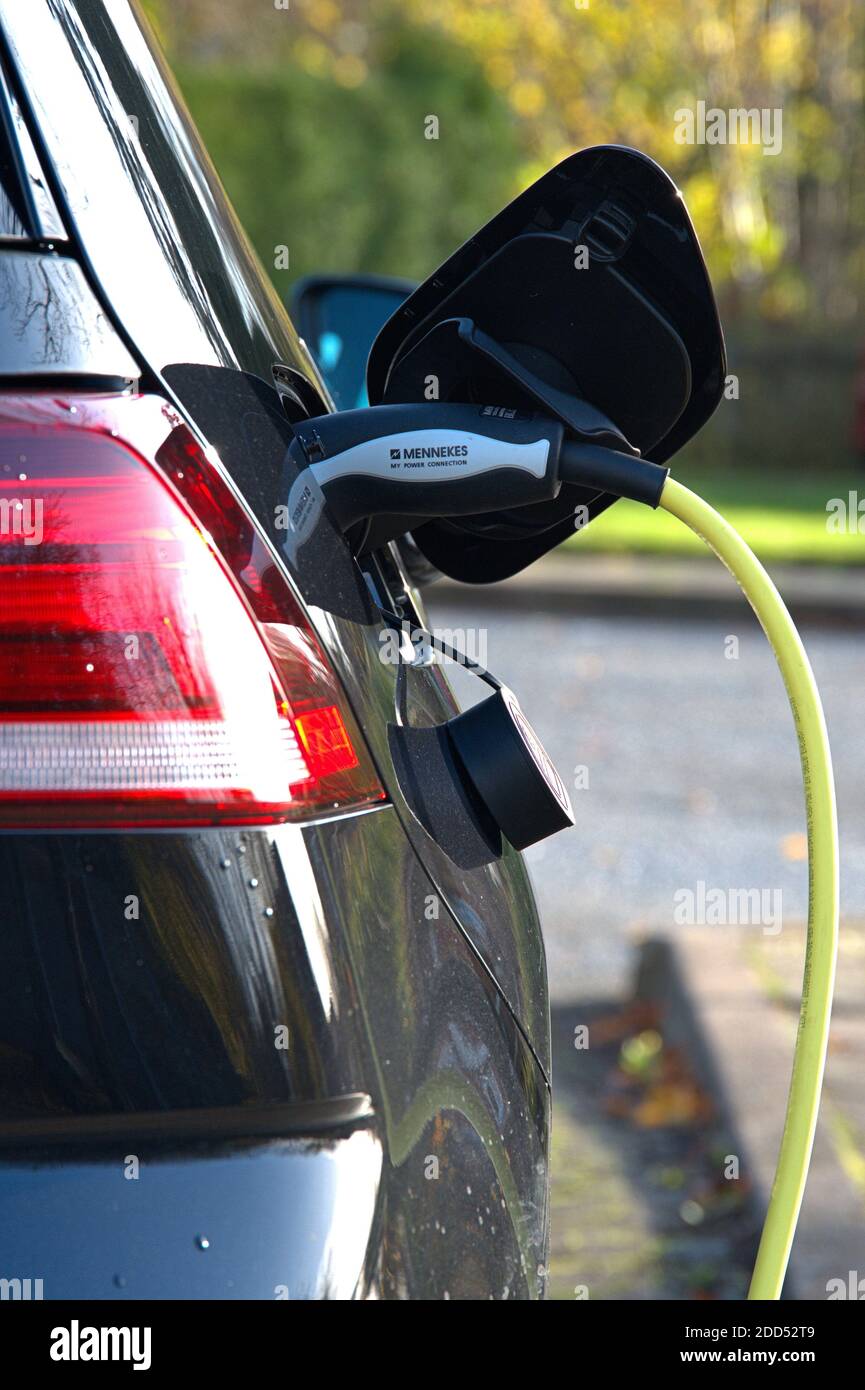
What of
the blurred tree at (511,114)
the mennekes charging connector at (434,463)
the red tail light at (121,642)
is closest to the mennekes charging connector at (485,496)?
the mennekes charging connector at (434,463)

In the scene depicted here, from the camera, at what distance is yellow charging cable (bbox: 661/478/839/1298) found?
133 centimetres

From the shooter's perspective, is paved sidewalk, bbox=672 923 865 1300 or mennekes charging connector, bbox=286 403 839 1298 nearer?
mennekes charging connector, bbox=286 403 839 1298

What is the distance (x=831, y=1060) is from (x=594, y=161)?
2.46 m

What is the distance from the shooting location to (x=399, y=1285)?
111 cm

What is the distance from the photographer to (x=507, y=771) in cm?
126

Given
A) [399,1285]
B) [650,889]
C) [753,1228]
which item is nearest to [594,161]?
[399,1285]

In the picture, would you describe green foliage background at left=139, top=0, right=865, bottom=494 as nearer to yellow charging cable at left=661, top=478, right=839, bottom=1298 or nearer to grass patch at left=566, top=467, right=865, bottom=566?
grass patch at left=566, top=467, right=865, bottom=566

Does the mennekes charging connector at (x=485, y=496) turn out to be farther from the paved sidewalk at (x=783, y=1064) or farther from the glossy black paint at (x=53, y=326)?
the paved sidewalk at (x=783, y=1064)

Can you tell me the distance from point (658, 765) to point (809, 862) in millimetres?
4683

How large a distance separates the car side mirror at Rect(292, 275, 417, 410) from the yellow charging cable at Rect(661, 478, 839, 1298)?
78cm

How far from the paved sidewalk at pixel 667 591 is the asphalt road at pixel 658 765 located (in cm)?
14

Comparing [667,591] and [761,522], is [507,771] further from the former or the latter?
[761,522]

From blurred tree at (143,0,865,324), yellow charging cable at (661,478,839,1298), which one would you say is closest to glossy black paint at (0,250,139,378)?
yellow charging cable at (661,478,839,1298)

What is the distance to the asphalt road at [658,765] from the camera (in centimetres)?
454
